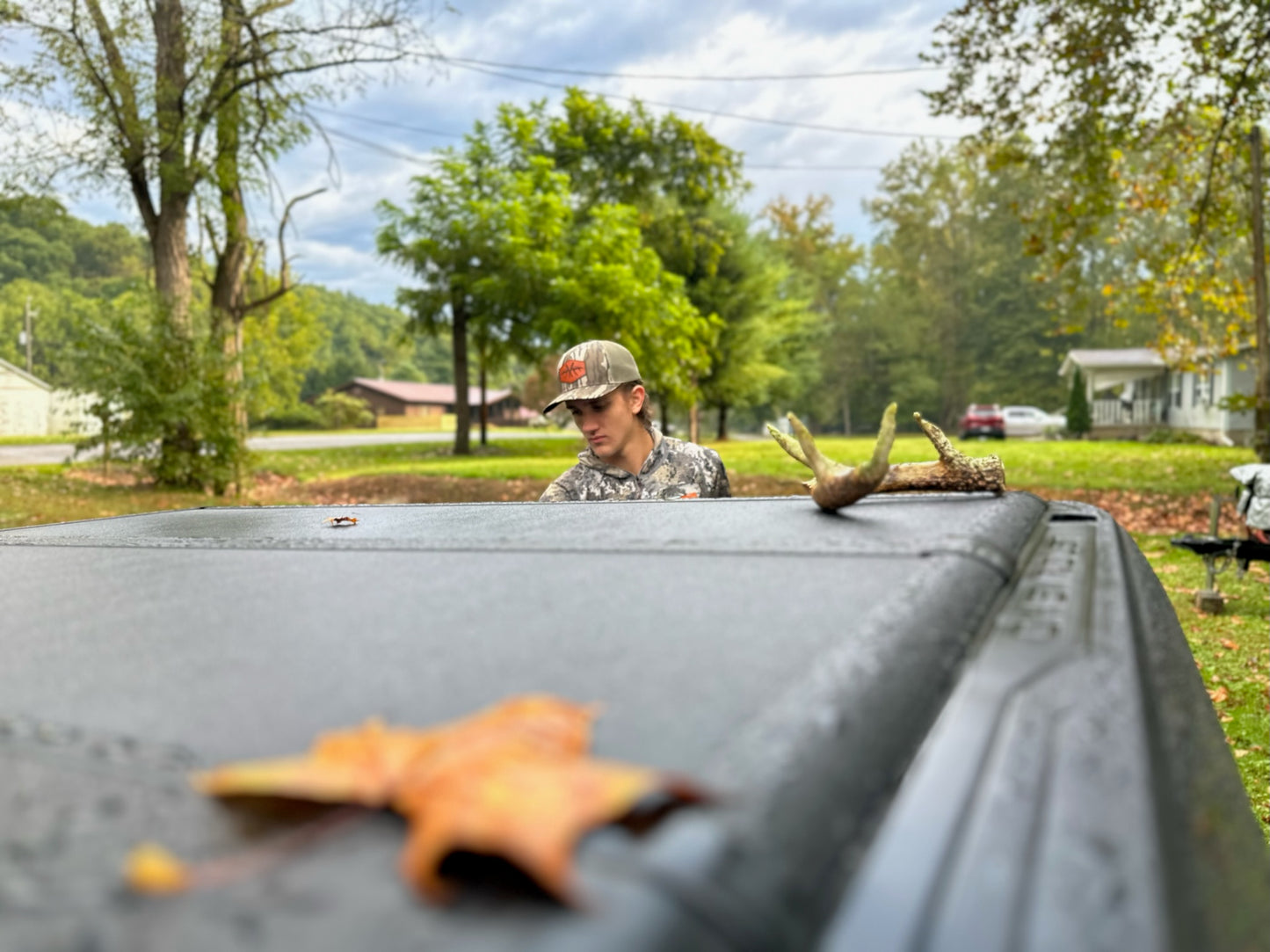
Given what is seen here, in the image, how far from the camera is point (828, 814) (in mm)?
658

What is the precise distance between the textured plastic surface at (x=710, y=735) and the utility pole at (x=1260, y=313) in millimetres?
13225

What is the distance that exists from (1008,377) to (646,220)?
32.6 m

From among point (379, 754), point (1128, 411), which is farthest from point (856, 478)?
point (1128, 411)

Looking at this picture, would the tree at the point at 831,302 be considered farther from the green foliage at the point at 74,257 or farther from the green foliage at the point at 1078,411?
the green foliage at the point at 74,257

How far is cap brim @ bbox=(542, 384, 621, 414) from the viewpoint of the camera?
3.99 metres

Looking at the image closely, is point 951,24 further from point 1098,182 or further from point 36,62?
point 36,62

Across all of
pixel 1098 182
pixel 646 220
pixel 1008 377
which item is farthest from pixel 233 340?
pixel 1008 377

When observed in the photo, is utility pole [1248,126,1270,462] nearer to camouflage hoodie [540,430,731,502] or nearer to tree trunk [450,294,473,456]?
camouflage hoodie [540,430,731,502]

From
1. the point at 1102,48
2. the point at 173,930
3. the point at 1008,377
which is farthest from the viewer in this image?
the point at 1008,377

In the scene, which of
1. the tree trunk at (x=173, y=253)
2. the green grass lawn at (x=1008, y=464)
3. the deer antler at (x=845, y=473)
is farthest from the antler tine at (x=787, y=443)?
the tree trunk at (x=173, y=253)

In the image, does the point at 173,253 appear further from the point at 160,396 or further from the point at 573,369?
the point at 573,369

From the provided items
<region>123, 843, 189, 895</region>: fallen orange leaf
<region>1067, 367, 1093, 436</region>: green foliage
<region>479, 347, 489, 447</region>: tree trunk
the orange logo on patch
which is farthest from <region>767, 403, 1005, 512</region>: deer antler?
<region>1067, 367, 1093, 436</region>: green foliage

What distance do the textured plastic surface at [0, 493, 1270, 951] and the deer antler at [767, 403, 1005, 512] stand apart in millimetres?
335

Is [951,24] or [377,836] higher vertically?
[951,24]
